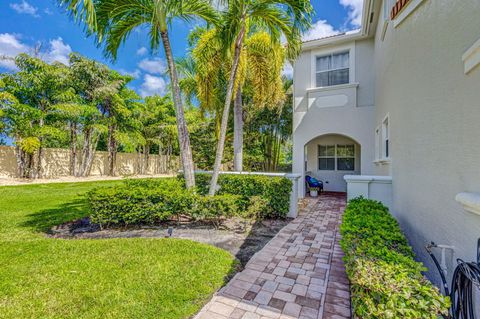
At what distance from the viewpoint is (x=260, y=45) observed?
8609 millimetres

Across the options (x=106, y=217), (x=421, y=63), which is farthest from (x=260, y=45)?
(x=106, y=217)

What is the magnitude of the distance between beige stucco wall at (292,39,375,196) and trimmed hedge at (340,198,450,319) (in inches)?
271

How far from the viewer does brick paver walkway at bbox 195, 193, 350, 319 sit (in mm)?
2637

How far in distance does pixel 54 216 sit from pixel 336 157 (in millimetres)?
12143

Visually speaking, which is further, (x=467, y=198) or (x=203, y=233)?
(x=203, y=233)

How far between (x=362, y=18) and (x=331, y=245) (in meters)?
8.41

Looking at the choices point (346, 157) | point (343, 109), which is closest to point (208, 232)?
point (343, 109)

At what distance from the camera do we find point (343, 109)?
31.9 feet

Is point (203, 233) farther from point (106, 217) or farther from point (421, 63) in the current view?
point (421, 63)

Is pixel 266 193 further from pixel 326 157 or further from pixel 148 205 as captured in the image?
pixel 326 157

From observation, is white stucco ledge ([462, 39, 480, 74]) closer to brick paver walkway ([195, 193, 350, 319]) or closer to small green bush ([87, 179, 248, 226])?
brick paver walkway ([195, 193, 350, 319])

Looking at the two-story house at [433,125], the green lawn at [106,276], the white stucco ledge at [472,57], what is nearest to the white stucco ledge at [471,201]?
the two-story house at [433,125]

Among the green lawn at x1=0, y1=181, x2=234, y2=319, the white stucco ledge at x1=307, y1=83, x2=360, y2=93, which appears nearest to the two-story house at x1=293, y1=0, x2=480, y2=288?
the white stucco ledge at x1=307, y1=83, x2=360, y2=93

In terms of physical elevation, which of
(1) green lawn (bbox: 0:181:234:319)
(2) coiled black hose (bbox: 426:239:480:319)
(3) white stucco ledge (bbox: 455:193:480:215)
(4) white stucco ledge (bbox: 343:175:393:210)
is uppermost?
(3) white stucco ledge (bbox: 455:193:480:215)
